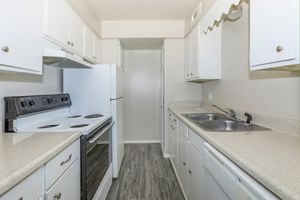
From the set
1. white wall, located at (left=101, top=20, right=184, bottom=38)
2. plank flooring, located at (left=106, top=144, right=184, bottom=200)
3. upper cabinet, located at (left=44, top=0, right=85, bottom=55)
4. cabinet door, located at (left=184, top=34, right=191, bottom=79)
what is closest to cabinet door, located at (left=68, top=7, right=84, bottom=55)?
upper cabinet, located at (left=44, top=0, right=85, bottom=55)

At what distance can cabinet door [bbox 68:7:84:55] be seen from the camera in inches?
86.0

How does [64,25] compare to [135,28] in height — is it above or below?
below

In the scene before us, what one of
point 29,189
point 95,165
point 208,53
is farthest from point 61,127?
point 208,53

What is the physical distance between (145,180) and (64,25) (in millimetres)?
2139

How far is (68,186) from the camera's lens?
1253 mm

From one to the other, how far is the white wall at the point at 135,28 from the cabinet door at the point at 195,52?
74 cm

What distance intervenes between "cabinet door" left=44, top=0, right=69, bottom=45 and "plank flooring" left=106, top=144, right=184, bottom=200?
180 centimetres

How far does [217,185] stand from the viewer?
3.84 ft

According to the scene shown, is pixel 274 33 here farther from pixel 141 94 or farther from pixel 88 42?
pixel 141 94

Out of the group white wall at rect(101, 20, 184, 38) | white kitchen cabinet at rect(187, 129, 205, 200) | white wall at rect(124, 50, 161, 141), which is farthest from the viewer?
white wall at rect(124, 50, 161, 141)

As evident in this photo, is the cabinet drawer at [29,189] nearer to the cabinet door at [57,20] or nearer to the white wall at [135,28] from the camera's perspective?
the cabinet door at [57,20]

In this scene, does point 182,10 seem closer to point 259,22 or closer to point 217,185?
point 259,22

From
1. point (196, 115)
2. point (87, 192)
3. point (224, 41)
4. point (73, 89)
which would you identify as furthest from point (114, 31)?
point (87, 192)

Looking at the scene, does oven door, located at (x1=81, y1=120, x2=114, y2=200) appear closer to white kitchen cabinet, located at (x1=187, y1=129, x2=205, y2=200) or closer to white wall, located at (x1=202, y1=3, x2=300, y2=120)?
white kitchen cabinet, located at (x1=187, y1=129, x2=205, y2=200)
